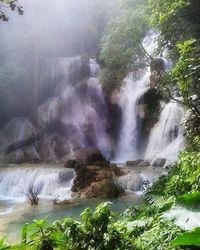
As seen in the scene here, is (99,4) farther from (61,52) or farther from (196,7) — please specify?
(196,7)

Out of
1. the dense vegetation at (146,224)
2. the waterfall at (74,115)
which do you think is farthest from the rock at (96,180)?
the waterfall at (74,115)

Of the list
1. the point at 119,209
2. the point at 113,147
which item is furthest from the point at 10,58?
the point at 119,209

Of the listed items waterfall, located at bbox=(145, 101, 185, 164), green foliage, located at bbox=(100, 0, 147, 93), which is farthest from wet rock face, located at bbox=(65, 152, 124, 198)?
green foliage, located at bbox=(100, 0, 147, 93)

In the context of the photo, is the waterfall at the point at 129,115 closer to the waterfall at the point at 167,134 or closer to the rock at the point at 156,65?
the waterfall at the point at 167,134

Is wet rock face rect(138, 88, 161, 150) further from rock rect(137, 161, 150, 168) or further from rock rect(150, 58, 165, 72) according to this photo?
rock rect(137, 161, 150, 168)

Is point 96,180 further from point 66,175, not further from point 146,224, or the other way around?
point 146,224

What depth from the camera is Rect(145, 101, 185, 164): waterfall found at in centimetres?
1952

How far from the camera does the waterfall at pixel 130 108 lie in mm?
23500

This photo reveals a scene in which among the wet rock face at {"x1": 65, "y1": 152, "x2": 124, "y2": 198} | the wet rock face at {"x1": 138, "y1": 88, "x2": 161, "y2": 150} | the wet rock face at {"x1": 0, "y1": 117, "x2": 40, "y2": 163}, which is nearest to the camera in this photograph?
the wet rock face at {"x1": 65, "y1": 152, "x2": 124, "y2": 198}

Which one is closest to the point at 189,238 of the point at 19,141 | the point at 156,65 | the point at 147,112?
the point at 156,65

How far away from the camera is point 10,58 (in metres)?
27.9

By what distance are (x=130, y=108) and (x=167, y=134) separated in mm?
3856

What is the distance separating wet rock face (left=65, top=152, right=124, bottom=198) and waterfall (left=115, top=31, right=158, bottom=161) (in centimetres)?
599

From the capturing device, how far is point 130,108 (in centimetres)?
2402
